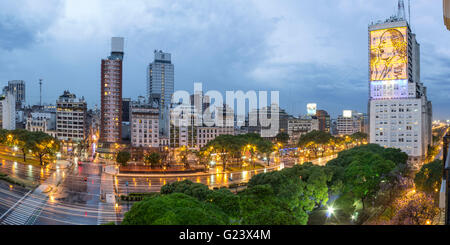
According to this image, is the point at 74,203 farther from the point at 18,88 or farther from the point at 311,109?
the point at 311,109

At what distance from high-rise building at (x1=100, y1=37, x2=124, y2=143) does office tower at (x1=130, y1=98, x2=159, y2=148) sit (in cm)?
495

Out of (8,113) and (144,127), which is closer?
(144,127)

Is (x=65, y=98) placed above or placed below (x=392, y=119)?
above

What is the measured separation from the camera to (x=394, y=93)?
57.8 metres

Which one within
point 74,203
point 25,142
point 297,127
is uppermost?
point 297,127

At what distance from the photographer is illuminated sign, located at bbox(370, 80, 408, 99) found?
5694 centimetres

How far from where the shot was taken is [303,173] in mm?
23016

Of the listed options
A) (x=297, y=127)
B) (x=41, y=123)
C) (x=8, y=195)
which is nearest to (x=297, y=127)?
(x=297, y=127)

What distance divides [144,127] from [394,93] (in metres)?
49.8

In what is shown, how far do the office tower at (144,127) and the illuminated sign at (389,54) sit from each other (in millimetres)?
44595

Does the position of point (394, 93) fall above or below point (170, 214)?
above
